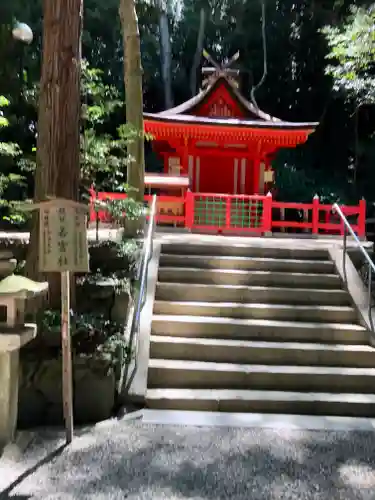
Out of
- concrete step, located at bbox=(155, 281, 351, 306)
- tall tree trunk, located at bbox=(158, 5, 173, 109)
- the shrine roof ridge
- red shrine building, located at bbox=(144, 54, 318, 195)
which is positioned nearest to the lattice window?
red shrine building, located at bbox=(144, 54, 318, 195)

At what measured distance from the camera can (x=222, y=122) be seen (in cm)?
1123

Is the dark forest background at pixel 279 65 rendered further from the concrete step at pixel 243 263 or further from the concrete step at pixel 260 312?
the concrete step at pixel 260 312

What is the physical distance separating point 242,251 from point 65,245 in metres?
3.86

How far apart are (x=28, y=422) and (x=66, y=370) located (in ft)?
2.80

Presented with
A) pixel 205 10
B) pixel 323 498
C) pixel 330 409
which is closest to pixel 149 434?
pixel 323 498

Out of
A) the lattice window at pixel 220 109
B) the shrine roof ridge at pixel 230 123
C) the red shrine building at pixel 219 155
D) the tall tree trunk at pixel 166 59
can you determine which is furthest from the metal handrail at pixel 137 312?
the tall tree trunk at pixel 166 59

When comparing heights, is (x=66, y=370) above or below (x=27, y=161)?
below

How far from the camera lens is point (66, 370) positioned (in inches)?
156

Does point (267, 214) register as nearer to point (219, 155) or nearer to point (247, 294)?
point (219, 155)

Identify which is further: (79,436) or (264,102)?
(264,102)

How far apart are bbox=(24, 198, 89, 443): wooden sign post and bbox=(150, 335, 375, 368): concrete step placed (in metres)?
1.57

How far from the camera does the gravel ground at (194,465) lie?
10.5 feet

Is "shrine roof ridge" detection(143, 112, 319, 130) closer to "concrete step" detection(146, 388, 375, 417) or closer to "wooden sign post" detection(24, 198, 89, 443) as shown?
"wooden sign post" detection(24, 198, 89, 443)

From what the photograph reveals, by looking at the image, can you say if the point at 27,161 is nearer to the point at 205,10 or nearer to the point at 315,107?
the point at 315,107
